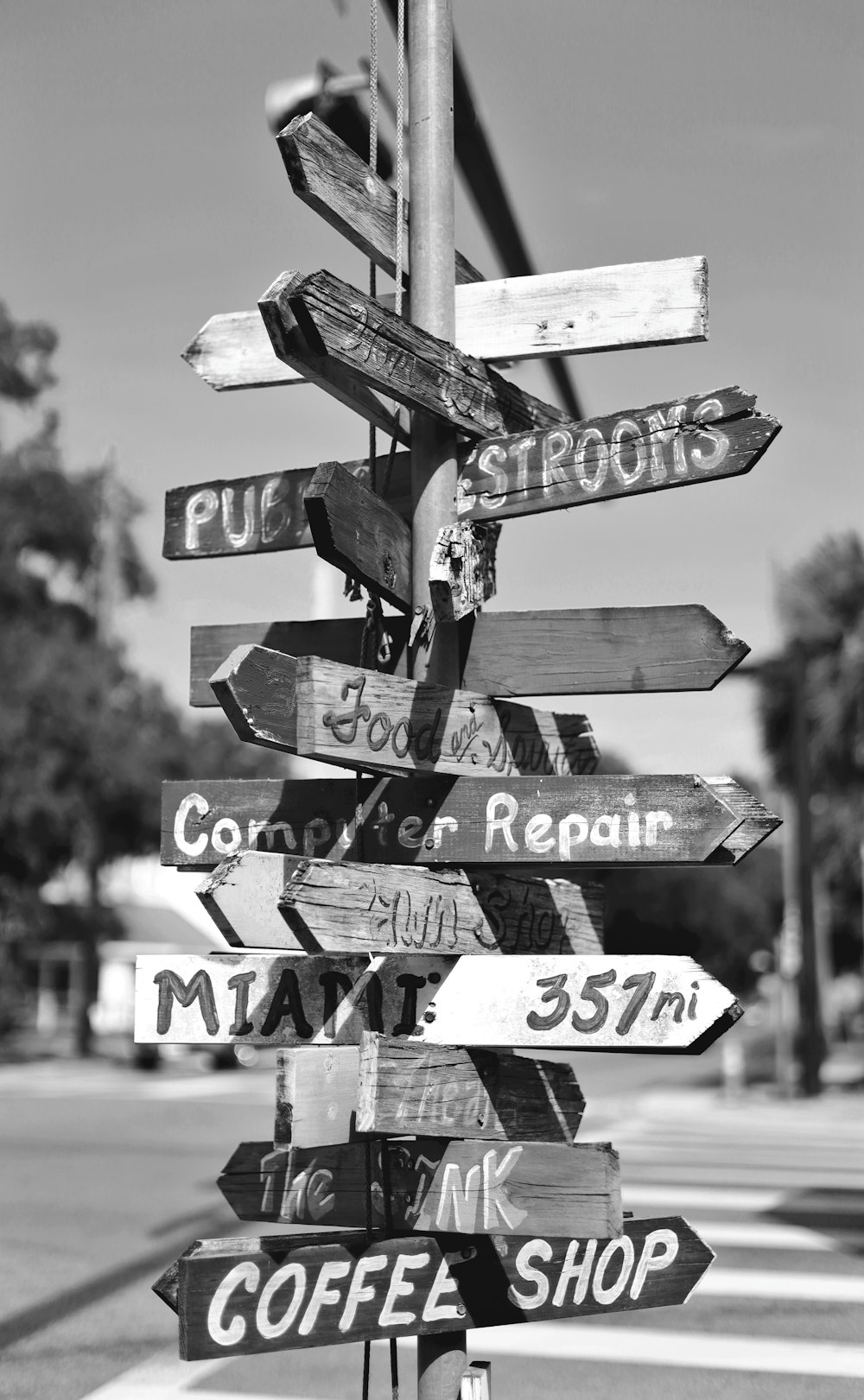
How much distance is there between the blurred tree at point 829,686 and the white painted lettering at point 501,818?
16.2 meters

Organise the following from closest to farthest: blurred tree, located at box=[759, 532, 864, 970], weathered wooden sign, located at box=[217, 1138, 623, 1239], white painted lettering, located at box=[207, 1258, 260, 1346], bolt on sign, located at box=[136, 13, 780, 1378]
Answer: white painted lettering, located at box=[207, 1258, 260, 1346] < bolt on sign, located at box=[136, 13, 780, 1378] < weathered wooden sign, located at box=[217, 1138, 623, 1239] < blurred tree, located at box=[759, 532, 864, 970]

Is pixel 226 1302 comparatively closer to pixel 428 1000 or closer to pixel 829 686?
pixel 428 1000

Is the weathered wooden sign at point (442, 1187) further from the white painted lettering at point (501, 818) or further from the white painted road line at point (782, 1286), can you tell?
the white painted road line at point (782, 1286)

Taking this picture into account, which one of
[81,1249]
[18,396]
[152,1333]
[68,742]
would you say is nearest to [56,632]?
[68,742]

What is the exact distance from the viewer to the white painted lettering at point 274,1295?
2615 mm

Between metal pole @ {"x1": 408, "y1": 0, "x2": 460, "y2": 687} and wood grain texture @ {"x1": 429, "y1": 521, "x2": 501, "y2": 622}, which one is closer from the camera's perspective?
wood grain texture @ {"x1": 429, "y1": 521, "x2": 501, "y2": 622}

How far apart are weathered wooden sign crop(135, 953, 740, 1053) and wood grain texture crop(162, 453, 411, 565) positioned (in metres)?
0.99

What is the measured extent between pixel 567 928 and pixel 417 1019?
575 mm

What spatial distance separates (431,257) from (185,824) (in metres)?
1.40

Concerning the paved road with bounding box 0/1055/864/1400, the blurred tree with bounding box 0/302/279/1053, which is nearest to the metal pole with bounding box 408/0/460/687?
the paved road with bounding box 0/1055/864/1400

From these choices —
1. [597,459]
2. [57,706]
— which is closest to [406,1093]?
[597,459]

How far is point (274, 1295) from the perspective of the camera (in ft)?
8.62

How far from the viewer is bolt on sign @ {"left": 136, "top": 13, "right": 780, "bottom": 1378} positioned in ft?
8.82

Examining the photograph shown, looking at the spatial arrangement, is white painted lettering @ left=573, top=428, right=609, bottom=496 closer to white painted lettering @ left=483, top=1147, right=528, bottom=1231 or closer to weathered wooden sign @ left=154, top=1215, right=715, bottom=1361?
white painted lettering @ left=483, top=1147, right=528, bottom=1231
